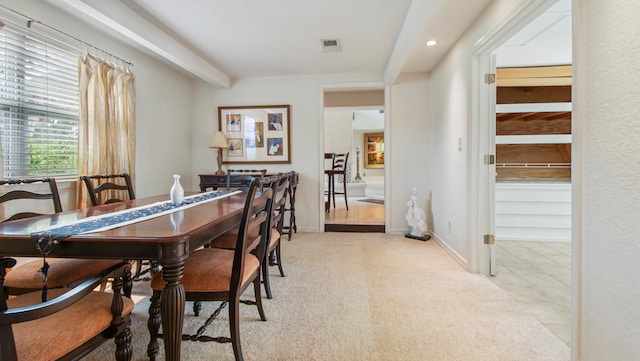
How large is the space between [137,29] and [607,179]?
327 centimetres

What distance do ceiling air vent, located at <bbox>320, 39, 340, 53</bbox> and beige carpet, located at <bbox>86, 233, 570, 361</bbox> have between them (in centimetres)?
232

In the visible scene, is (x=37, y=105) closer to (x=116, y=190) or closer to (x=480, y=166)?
(x=116, y=190)

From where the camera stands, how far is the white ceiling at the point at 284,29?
2236 mm

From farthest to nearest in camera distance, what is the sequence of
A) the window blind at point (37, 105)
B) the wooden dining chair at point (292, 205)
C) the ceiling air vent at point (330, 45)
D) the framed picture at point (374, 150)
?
the framed picture at point (374, 150) < the wooden dining chair at point (292, 205) < the ceiling air vent at point (330, 45) < the window blind at point (37, 105)

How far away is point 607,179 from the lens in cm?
115

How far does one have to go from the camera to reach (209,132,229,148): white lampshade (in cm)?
382

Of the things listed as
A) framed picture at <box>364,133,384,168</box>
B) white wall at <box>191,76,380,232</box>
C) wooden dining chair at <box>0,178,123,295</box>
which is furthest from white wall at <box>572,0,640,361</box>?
framed picture at <box>364,133,384,168</box>

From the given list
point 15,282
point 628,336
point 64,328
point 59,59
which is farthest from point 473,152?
point 59,59

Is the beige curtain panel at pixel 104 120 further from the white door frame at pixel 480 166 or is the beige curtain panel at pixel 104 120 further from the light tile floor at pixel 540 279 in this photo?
the light tile floor at pixel 540 279

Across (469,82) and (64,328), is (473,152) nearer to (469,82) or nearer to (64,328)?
(469,82)

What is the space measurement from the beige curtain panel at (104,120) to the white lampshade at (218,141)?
102 centimetres

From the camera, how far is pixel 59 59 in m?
2.23

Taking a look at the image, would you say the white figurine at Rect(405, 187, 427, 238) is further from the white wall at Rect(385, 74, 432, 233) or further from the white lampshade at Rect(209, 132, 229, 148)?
the white lampshade at Rect(209, 132, 229, 148)

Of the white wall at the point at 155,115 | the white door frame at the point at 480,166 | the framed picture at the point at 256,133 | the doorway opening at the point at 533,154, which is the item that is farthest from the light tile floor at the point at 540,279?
the white wall at the point at 155,115
